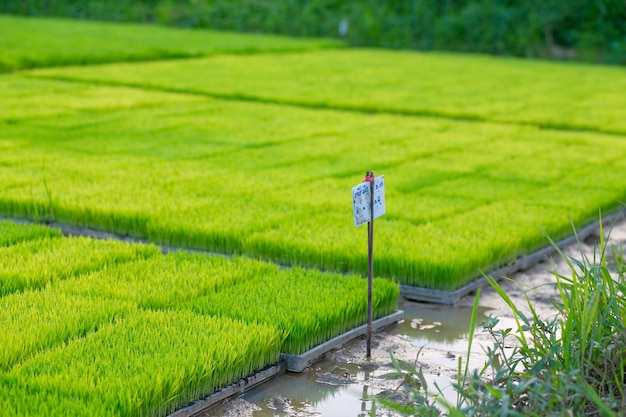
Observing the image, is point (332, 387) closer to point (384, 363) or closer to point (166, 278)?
point (384, 363)

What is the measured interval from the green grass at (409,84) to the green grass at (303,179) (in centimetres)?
79

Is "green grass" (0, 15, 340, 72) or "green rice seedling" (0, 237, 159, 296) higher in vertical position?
"green grass" (0, 15, 340, 72)

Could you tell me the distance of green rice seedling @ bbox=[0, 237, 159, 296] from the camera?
492 centimetres

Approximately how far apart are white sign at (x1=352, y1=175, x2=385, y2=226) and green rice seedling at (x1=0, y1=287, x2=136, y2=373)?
1153mm

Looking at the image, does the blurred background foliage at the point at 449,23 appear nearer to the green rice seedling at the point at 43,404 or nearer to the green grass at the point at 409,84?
the green grass at the point at 409,84

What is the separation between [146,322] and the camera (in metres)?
4.33

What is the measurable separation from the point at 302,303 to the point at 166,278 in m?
0.80

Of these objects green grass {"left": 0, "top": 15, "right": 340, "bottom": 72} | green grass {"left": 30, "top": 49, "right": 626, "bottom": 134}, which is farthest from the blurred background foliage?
green grass {"left": 30, "top": 49, "right": 626, "bottom": 134}

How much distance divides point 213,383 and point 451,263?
199cm

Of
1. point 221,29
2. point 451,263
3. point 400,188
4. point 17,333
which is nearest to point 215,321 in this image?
point 17,333

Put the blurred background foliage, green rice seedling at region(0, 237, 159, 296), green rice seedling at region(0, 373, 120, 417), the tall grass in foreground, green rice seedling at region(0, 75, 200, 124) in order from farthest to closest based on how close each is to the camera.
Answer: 1. the blurred background foliage
2. green rice seedling at region(0, 75, 200, 124)
3. green rice seedling at region(0, 237, 159, 296)
4. green rice seedling at region(0, 373, 120, 417)
5. the tall grass in foreground

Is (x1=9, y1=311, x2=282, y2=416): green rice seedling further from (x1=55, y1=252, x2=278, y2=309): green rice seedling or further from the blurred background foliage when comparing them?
the blurred background foliage

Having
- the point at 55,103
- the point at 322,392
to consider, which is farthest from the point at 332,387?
the point at 55,103

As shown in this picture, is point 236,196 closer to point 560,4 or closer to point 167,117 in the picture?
point 167,117
